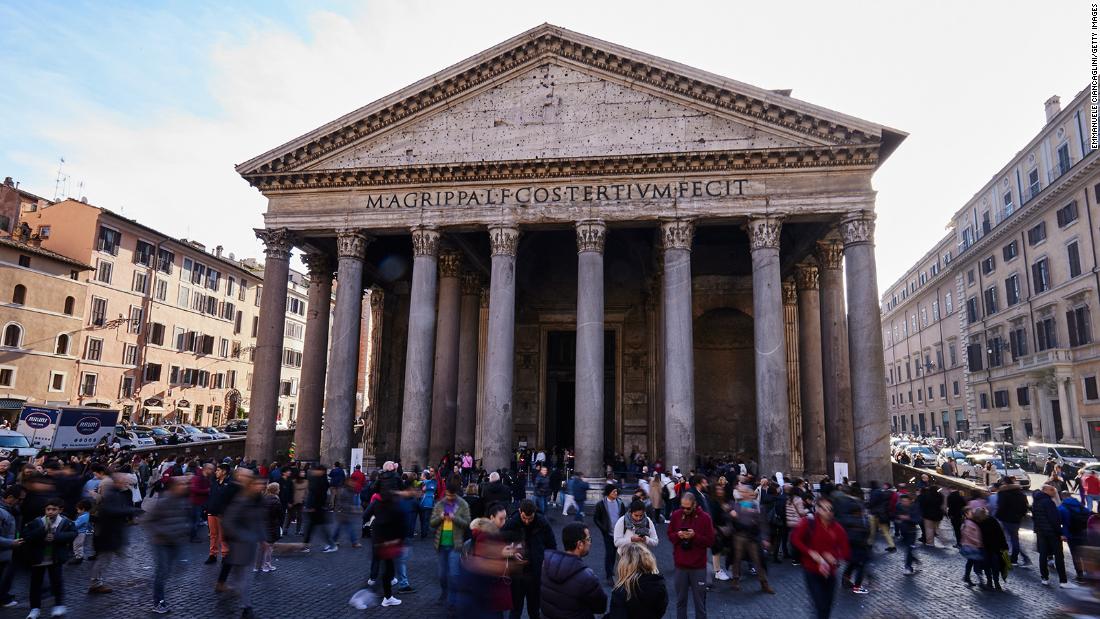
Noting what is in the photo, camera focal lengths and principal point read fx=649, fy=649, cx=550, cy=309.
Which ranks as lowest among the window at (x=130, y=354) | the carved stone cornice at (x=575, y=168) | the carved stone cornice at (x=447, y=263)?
the window at (x=130, y=354)

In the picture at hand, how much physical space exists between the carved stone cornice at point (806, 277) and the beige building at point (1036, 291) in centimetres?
1723

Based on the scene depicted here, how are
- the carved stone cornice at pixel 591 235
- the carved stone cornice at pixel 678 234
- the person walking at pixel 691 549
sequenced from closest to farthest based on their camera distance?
the person walking at pixel 691 549 → the carved stone cornice at pixel 678 234 → the carved stone cornice at pixel 591 235

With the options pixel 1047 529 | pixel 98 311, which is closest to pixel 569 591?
pixel 1047 529

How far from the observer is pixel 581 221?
18781mm

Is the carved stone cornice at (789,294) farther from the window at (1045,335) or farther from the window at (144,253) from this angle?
the window at (144,253)

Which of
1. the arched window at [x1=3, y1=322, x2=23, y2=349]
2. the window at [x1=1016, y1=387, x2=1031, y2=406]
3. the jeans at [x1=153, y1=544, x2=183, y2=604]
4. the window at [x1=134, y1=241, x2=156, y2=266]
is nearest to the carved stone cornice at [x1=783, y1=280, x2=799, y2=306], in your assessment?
the jeans at [x1=153, y1=544, x2=183, y2=604]

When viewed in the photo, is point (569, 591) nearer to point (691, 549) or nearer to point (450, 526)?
point (691, 549)

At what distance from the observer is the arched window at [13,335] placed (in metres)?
30.3

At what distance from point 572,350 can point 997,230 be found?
1146 inches

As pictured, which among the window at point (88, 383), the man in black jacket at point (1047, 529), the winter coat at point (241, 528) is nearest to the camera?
the winter coat at point (241, 528)

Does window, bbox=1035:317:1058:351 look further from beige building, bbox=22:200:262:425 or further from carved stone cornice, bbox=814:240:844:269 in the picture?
beige building, bbox=22:200:262:425

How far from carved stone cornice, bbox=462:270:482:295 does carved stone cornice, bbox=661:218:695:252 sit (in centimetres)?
855

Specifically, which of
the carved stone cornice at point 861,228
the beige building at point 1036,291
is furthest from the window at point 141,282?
the beige building at point 1036,291

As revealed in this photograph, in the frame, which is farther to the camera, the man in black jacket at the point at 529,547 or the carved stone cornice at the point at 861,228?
the carved stone cornice at the point at 861,228
